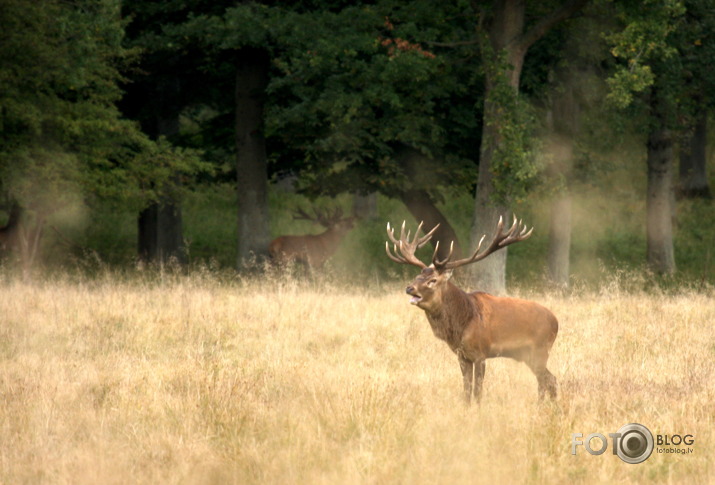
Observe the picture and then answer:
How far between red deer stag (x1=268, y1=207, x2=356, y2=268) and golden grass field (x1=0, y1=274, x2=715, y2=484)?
8409mm

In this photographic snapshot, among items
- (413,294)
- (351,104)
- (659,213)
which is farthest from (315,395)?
(659,213)

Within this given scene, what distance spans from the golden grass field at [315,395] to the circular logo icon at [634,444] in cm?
10

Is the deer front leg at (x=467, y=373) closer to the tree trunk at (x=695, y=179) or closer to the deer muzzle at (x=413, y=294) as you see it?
the deer muzzle at (x=413, y=294)

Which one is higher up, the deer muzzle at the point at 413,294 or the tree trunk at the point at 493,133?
the tree trunk at the point at 493,133

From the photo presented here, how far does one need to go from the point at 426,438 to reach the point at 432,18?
12.2 meters

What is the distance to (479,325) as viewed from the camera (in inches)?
313

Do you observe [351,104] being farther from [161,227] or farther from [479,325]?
[479,325]

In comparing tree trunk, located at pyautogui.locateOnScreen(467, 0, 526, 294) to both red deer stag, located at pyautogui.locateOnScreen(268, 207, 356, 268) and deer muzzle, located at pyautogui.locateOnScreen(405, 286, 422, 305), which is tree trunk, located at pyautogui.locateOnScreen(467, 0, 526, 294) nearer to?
red deer stag, located at pyautogui.locateOnScreen(268, 207, 356, 268)

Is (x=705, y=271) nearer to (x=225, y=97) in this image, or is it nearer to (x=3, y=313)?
(x=225, y=97)

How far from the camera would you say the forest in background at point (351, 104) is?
1602 centimetres

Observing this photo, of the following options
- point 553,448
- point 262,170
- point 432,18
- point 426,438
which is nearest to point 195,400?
point 426,438

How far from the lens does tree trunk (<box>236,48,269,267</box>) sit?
19797mm

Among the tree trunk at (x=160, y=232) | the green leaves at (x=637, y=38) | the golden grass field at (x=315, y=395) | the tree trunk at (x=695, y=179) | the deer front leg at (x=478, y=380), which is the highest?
the green leaves at (x=637, y=38)
